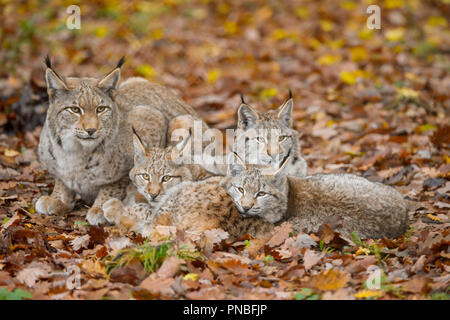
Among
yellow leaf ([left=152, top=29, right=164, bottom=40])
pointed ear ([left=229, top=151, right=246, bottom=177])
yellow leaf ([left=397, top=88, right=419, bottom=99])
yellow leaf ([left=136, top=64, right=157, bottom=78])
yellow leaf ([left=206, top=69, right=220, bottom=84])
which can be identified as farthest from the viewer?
yellow leaf ([left=152, top=29, right=164, bottom=40])

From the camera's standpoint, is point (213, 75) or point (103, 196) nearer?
point (103, 196)

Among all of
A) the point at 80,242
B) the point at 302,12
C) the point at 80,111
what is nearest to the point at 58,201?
the point at 80,111

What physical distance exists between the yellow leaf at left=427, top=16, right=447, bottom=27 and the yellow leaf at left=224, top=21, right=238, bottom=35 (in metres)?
4.83

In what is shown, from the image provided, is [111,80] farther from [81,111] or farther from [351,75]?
[351,75]

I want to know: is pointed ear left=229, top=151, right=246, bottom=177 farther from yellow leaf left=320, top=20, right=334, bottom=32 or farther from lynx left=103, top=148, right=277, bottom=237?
yellow leaf left=320, top=20, right=334, bottom=32

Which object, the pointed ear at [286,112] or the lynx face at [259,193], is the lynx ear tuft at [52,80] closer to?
the lynx face at [259,193]

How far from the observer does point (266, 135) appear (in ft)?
22.6

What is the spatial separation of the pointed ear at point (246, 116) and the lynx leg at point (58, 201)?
221 centimetres

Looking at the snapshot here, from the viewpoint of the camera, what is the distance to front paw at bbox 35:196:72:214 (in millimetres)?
6418

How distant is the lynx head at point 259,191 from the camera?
5594mm

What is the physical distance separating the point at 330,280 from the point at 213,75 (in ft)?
27.2

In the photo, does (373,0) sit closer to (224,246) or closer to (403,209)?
(403,209)

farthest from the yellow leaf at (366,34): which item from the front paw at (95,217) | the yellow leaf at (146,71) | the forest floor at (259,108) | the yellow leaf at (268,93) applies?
the front paw at (95,217)

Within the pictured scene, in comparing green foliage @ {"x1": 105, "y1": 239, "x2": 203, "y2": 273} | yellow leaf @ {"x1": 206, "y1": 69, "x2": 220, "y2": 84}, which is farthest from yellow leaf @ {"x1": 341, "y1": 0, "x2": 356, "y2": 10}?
green foliage @ {"x1": 105, "y1": 239, "x2": 203, "y2": 273}
